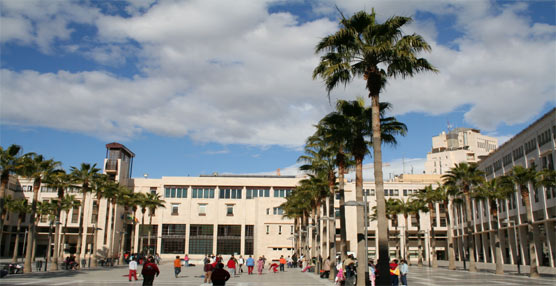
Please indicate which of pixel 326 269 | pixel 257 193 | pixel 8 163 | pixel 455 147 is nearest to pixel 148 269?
pixel 326 269

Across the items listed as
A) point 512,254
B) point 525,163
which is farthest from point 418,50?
point 512,254

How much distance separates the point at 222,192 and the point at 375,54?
2977 inches

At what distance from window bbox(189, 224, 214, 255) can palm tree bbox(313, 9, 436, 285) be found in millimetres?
73743

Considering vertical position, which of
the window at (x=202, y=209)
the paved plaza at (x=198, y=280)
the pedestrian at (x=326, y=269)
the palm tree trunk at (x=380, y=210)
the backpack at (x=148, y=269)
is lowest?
the paved plaza at (x=198, y=280)

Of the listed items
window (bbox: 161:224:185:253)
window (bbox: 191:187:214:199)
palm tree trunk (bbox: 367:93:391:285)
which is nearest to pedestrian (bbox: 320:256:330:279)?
palm tree trunk (bbox: 367:93:391:285)

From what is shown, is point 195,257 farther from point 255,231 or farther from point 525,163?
point 525,163

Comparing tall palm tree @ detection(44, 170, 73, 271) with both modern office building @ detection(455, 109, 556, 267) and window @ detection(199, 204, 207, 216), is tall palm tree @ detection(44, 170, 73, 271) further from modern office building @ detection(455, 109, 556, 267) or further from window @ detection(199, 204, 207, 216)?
window @ detection(199, 204, 207, 216)

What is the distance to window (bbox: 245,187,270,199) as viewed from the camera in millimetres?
92625

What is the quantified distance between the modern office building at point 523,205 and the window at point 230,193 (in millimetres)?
44696

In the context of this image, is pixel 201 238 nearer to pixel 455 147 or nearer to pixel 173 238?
pixel 173 238

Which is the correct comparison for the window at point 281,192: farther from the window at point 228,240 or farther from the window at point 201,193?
the window at point 201,193

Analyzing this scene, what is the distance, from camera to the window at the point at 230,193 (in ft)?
302

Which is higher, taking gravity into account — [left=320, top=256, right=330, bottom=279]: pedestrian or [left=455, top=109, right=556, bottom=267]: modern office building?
[left=455, top=109, right=556, bottom=267]: modern office building

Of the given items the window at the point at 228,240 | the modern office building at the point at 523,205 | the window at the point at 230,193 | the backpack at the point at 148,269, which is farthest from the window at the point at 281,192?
the backpack at the point at 148,269
